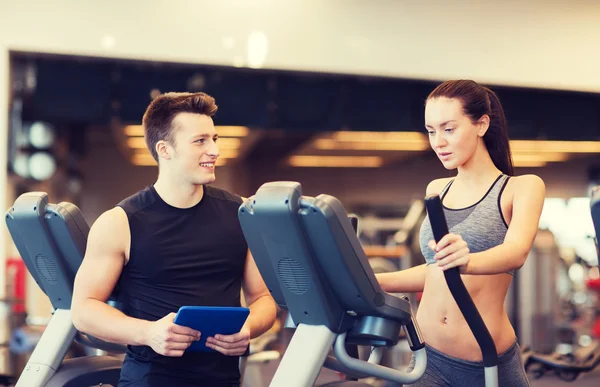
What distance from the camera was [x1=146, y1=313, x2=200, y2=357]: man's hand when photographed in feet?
6.54

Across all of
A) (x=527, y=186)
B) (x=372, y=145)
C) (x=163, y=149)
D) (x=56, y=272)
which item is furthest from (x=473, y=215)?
(x=372, y=145)

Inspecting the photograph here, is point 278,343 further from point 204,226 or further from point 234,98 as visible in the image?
point 204,226

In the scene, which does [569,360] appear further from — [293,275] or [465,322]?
[293,275]

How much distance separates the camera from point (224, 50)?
676 centimetres

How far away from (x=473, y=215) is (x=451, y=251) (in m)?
0.35

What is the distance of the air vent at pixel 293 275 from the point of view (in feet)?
5.76

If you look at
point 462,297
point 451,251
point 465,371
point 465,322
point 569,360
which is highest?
point 451,251

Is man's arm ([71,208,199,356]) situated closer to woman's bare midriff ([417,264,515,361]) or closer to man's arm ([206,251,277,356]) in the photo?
man's arm ([206,251,277,356])

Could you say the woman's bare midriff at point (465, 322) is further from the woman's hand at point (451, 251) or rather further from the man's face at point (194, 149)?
the man's face at point (194, 149)

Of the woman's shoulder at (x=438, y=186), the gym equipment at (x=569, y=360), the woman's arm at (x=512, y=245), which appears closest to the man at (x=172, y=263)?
the woman's shoulder at (x=438, y=186)

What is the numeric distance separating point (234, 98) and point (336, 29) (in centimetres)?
110

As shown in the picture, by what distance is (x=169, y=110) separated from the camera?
7.97 ft

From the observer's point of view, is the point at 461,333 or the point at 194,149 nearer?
the point at 461,333

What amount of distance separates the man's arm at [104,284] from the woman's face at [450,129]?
910mm
